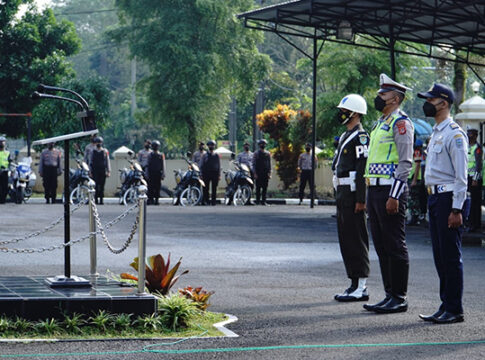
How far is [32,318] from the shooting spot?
25.7 feet

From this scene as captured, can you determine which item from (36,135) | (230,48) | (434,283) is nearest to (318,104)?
(230,48)

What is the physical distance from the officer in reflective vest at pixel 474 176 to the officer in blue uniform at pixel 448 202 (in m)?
10.5

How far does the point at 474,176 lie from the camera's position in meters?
19.1

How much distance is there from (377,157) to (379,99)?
542 millimetres

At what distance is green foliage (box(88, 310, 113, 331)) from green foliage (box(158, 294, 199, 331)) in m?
0.45

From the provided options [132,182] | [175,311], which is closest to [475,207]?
[132,182]

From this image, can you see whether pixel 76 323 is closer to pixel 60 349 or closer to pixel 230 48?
pixel 60 349

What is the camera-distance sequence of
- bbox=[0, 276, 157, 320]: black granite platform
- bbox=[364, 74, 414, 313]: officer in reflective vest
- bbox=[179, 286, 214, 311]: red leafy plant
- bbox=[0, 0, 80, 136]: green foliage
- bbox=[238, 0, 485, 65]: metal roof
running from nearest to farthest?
bbox=[0, 276, 157, 320]: black granite platform, bbox=[179, 286, 214, 311]: red leafy plant, bbox=[364, 74, 414, 313]: officer in reflective vest, bbox=[238, 0, 485, 65]: metal roof, bbox=[0, 0, 80, 136]: green foliage

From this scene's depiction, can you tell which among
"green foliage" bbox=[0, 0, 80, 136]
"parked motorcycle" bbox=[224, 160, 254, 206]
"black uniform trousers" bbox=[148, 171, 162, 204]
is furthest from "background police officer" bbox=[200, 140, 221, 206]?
"green foliage" bbox=[0, 0, 80, 136]

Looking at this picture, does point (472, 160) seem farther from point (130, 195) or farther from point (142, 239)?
point (130, 195)

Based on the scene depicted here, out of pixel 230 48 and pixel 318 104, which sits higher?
pixel 230 48

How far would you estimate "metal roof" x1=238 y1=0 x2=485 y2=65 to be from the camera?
24.3 meters

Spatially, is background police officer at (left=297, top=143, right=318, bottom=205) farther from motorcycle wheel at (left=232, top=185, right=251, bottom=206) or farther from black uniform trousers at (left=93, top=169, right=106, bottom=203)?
black uniform trousers at (left=93, top=169, right=106, bottom=203)

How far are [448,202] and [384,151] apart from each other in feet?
2.92
